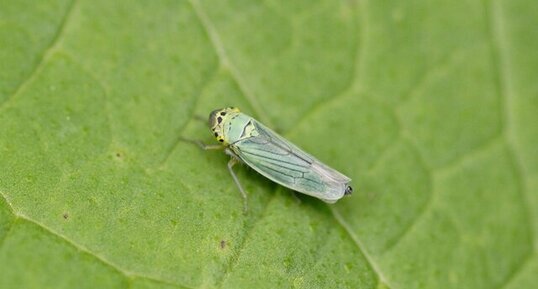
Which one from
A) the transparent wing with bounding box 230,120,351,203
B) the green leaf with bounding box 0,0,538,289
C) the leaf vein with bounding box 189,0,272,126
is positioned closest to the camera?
the green leaf with bounding box 0,0,538,289

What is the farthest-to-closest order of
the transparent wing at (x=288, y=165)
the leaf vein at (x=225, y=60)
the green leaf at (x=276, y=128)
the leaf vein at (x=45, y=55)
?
1. the leaf vein at (x=225, y=60)
2. the transparent wing at (x=288, y=165)
3. the leaf vein at (x=45, y=55)
4. the green leaf at (x=276, y=128)

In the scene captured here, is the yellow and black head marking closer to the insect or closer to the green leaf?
the insect

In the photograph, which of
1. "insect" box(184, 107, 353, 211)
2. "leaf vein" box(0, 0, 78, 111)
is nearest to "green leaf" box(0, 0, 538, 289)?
"leaf vein" box(0, 0, 78, 111)

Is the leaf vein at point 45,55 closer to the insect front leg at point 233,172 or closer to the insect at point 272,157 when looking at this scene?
the insect at point 272,157

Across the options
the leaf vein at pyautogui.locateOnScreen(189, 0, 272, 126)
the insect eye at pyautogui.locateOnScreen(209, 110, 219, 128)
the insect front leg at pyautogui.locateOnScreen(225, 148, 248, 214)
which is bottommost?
the insect front leg at pyautogui.locateOnScreen(225, 148, 248, 214)

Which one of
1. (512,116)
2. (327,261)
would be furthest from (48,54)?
(512,116)

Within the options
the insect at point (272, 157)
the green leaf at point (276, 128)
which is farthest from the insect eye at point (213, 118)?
the green leaf at point (276, 128)

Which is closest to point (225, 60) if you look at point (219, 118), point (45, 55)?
point (219, 118)

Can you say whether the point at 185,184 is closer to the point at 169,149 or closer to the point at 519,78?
the point at 169,149
